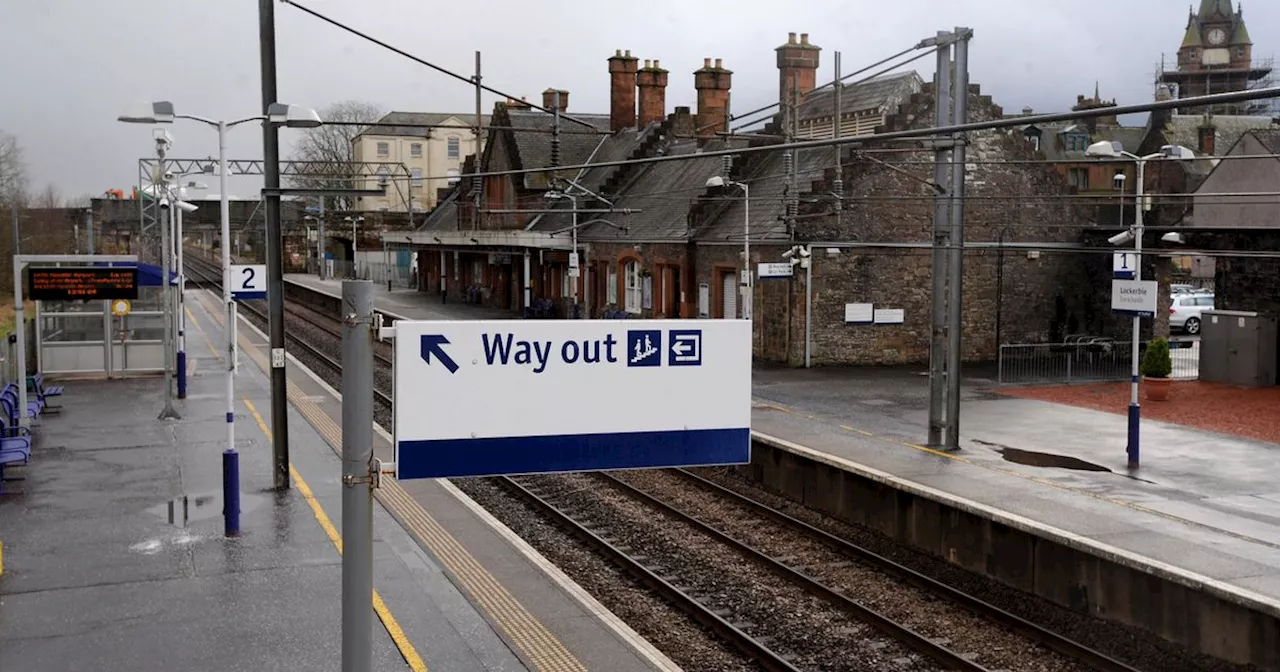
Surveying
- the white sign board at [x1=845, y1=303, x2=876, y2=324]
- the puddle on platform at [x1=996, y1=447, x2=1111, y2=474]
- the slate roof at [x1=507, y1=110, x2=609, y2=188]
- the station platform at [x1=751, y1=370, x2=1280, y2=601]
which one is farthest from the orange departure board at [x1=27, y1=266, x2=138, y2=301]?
the slate roof at [x1=507, y1=110, x2=609, y2=188]

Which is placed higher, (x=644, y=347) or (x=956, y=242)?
(x=956, y=242)

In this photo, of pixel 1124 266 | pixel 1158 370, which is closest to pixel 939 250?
pixel 1124 266

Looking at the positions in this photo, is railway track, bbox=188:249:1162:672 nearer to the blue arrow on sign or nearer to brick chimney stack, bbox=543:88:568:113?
the blue arrow on sign

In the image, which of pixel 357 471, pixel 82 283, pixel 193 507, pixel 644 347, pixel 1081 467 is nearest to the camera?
pixel 357 471

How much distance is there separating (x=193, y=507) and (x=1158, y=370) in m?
19.2

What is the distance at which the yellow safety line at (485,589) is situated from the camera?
29.0ft

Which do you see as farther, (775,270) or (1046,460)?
(775,270)

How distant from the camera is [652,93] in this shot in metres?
45.0

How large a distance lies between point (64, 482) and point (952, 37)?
14226 mm

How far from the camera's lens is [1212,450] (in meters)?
18.4

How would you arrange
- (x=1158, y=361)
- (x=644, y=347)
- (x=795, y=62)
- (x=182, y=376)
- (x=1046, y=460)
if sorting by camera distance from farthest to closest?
(x=795, y=62)
(x=182, y=376)
(x=1158, y=361)
(x=1046, y=460)
(x=644, y=347)

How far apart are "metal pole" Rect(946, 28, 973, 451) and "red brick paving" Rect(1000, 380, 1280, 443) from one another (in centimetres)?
601

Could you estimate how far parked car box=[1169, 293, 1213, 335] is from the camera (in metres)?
41.9

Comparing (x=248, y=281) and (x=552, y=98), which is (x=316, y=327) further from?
(x=248, y=281)
